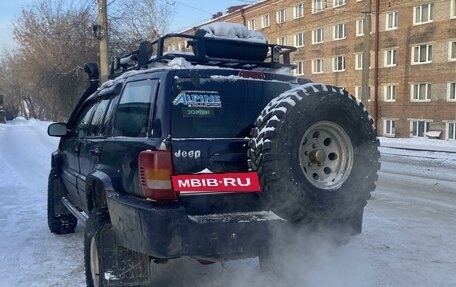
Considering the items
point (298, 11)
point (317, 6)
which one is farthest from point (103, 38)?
point (298, 11)

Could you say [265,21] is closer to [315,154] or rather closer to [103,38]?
[103,38]

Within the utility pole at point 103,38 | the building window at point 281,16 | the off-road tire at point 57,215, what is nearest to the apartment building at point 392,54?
the building window at point 281,16

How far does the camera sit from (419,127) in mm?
31453

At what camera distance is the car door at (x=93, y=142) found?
4395mm

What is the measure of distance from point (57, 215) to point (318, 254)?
12.3ft

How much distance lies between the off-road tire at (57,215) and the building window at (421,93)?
2851 cm

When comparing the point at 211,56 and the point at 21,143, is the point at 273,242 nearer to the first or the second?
the point at 211,56

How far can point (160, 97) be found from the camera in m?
3.51

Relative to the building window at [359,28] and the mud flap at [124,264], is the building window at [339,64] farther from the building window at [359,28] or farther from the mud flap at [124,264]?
the mud flap at [124,264]

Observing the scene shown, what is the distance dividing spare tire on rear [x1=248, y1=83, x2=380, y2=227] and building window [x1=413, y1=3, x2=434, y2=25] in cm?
2977

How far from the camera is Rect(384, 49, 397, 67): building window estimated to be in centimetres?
3303

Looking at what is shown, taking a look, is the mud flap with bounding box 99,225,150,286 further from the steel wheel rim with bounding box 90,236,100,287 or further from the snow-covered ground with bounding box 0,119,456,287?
the snow-covered ground with bounding box 0,119,456,287

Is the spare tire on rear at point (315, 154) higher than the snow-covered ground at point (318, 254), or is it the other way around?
the spare tire on rear at point (315, 154)

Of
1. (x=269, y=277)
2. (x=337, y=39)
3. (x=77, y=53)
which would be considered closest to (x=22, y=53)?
(x=77, y=53)
